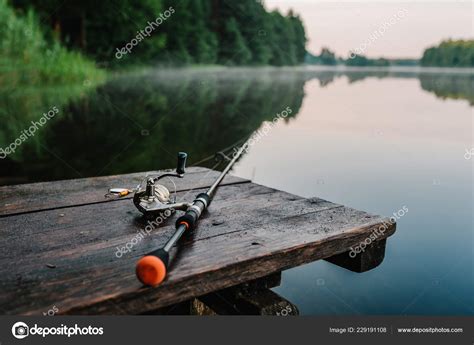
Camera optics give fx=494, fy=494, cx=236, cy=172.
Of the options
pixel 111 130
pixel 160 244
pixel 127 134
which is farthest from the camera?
pixel 111 130

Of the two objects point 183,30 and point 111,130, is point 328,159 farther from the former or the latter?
point 183,30

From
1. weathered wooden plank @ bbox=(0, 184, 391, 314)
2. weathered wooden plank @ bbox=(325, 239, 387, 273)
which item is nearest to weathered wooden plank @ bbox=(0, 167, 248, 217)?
weathered wooden plank @ bbox=(0, 184, 391, 314)

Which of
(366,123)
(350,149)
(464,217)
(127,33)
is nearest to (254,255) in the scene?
(464,217)

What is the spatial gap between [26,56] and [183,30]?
78.0 ft

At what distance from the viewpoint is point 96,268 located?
1.65 meters

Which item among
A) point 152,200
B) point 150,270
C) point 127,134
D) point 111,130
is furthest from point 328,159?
point 150,270

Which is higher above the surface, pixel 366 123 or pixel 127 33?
pixel 127 33

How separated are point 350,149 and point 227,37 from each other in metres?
36.8

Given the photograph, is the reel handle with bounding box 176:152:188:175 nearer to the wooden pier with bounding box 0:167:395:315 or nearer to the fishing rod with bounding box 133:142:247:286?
the fishing rod with bounding box 133:142:247:286

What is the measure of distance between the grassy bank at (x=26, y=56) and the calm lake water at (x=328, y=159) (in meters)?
A: 0.60

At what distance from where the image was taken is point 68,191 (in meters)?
2.64

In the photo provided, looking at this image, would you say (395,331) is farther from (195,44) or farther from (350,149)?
(195,44)

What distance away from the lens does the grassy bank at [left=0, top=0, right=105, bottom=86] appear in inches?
470

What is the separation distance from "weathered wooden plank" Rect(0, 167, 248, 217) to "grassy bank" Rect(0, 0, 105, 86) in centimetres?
1039
